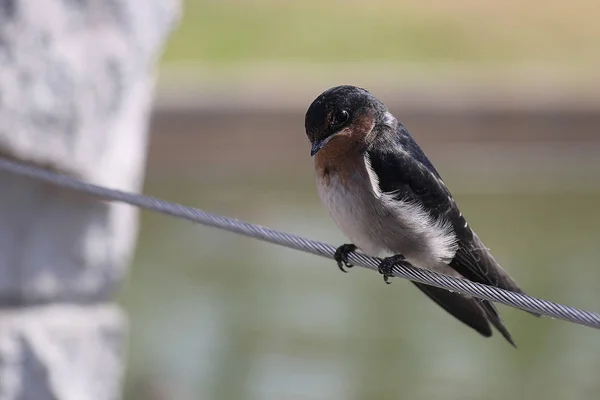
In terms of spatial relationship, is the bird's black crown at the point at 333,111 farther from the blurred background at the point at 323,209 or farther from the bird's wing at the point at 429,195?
the blurred background at the point at 323,209

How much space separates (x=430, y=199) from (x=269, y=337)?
371 centimetres

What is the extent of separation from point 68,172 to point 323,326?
396 centimetres

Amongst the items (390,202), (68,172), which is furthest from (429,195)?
(68,172)

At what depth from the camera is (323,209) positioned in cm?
807

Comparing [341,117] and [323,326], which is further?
[323,326]

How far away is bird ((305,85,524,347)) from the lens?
2.26m

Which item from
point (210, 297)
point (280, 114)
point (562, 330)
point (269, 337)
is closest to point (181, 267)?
point (210, 297)

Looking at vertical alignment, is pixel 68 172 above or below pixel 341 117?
below

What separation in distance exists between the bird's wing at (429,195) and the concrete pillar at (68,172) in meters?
0.58

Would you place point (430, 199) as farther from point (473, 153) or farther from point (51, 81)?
point (473, 153)

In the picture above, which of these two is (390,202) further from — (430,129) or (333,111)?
(430,129)

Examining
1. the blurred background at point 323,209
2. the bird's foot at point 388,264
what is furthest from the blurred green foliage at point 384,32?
the bird's foot at point 388,264

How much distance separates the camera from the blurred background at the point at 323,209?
5.62 meters

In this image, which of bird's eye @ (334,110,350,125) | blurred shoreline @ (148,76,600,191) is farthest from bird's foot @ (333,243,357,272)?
blurred shoreline @ (148,76,600,191)
